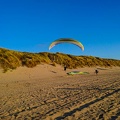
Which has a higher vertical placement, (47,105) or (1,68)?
(1,68)

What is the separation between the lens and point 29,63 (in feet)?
85.7

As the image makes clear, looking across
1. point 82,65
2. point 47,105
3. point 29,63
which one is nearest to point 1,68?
point 29,63

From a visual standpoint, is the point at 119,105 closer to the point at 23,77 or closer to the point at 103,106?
the point at 103,106

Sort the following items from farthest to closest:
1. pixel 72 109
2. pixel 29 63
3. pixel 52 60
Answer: pixel 52 60
pixel 29 63
pixel 72 109

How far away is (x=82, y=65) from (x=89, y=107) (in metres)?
30.4

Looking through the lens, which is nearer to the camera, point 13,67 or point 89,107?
point 89,107

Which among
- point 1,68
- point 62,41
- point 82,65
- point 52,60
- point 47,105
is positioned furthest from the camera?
point 82,65

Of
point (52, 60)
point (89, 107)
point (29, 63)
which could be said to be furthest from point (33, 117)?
point (52, 60)

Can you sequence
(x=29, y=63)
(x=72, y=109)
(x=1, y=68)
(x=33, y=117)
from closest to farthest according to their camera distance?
(x=33, y=117)
(x=72, y=109)
(x=1, y=68)
(x=29, y=63)

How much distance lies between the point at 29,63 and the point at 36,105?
57.9ft

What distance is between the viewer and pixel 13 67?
23234mm

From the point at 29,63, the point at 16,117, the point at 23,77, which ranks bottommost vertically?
the point at 16,117

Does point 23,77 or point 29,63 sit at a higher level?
point 29,63

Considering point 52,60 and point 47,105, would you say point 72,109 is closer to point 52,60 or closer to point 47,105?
point 47,105
